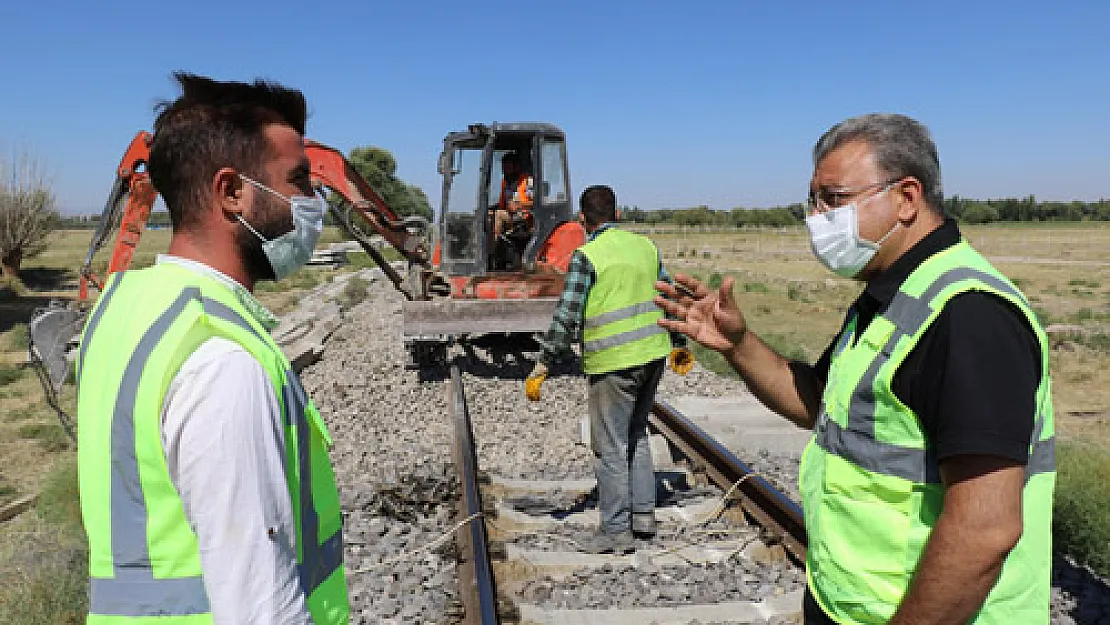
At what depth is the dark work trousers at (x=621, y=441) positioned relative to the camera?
4977mm

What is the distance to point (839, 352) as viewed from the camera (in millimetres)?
2271

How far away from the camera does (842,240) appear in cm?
222

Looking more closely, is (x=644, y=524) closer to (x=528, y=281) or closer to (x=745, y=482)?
(x=745, y=482)

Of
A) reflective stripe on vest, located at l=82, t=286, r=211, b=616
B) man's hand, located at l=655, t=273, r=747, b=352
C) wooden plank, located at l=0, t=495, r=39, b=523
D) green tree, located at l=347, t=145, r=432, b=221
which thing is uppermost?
green tree, located at l=347, t=145, r=432, b=221

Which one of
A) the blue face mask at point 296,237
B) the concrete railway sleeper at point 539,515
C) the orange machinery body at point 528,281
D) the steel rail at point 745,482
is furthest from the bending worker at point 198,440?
the orange machinery body at point 528,281

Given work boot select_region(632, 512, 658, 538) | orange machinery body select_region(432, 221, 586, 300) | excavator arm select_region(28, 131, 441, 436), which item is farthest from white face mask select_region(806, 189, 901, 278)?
orange machinery body select_region(432, 221, 586, 300)

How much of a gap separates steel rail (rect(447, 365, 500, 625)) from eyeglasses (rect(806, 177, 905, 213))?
2.45 metres

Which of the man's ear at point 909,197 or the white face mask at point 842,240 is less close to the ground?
the man's ear at point 909,197

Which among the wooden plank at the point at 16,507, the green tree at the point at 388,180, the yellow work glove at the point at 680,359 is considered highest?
the green tree at the point at 388,180

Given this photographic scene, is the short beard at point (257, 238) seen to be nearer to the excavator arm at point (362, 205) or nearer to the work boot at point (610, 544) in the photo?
the work boot at point (610, 544)

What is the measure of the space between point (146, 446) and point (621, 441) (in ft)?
12.7

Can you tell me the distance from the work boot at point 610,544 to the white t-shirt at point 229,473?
3678 mm

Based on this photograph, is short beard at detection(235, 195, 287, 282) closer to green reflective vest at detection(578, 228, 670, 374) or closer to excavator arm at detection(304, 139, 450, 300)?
green reflective vest at detection(578, 228, 670, 374)

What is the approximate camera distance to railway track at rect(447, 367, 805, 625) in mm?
4098
